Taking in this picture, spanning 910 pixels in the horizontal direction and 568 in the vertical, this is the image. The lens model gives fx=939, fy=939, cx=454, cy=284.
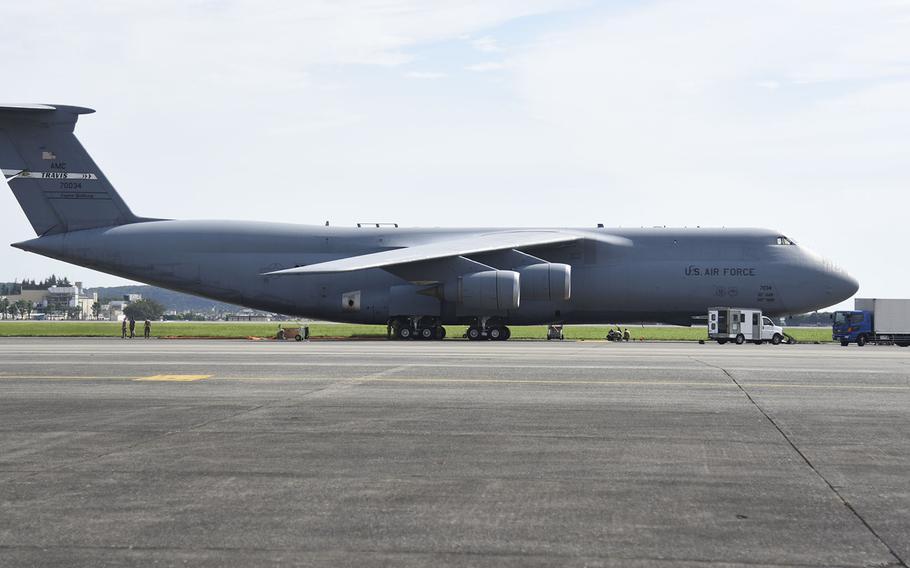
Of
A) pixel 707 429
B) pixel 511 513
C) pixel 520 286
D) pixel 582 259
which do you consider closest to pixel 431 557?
pixel 511 513

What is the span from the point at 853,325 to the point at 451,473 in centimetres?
4407

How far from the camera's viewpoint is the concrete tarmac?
5.41 m

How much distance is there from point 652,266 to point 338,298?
43.5 ft

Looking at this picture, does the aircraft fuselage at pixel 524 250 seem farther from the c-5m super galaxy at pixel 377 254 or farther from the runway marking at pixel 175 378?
the runway marking at pixel 175 378

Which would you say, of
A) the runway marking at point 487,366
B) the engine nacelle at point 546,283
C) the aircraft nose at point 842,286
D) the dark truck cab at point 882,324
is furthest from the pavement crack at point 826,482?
the dark truck cab at point 882,324

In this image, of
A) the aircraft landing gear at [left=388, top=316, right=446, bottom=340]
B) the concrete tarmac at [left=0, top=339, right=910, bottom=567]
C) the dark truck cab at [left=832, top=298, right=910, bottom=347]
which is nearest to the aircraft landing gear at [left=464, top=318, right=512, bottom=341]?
the aircraft landing gear at [left=388, top=316, right=446, bottom=340]

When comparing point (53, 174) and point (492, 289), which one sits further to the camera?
point (53, 174)

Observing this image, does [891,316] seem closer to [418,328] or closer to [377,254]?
[418,328]

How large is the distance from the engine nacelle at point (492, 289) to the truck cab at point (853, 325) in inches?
746

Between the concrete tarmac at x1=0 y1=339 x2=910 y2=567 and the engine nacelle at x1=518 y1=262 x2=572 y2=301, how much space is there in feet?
69.8

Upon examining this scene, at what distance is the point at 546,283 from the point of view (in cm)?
3700

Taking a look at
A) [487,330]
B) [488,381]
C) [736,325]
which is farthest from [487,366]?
[736,325]

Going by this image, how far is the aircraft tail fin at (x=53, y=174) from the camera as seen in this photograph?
39719 mm

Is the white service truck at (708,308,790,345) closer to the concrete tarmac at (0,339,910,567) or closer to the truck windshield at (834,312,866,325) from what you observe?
the truck windshield at (834,312,866,325)
